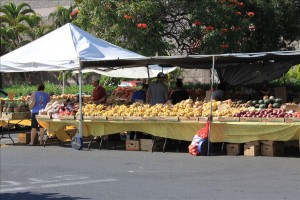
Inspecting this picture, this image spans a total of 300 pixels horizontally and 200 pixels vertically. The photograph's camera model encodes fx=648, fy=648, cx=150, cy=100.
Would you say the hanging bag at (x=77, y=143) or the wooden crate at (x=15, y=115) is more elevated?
the wooden crate at (x=15, y=115)

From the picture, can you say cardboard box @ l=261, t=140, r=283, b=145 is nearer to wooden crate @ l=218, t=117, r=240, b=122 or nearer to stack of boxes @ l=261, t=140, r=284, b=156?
stack of boxes @ l=261, t=140, r=284, b=156

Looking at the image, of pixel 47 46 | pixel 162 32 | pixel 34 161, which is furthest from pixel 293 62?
pixel 34 161

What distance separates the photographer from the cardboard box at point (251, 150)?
14.4 meters

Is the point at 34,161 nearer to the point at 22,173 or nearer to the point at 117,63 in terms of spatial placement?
the point at 22,173

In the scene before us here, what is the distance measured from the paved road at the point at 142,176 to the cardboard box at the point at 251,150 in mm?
298

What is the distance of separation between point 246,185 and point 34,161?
5239mm

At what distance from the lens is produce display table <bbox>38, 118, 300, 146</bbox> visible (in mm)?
13984

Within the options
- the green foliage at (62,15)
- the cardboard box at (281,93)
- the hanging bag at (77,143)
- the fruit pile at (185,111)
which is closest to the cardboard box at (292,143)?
the fruit pile at (185,111)

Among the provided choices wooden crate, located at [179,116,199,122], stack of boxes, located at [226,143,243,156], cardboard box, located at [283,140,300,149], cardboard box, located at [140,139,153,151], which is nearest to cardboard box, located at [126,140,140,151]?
cardboard box, located at [140,139,153,151]

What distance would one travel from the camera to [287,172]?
38.8 ft

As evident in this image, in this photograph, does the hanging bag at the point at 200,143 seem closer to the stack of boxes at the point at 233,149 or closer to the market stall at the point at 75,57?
the market stall at the point at 75,57

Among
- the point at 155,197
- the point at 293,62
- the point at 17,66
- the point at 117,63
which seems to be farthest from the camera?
the point at 293,62

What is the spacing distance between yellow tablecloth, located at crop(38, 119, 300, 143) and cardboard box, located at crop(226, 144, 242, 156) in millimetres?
162

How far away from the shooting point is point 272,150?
14273 millimetres
